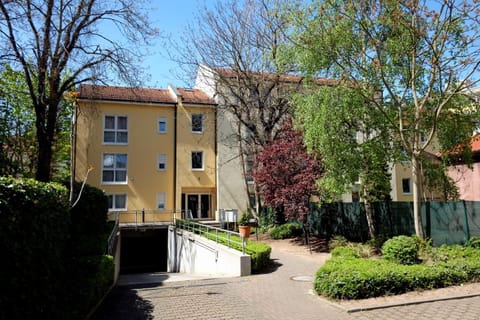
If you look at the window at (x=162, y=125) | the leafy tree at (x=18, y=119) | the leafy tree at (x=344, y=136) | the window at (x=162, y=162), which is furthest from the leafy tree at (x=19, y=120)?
the leafy tree at (x=344, y=136)

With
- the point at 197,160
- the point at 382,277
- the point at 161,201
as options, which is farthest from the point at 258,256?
the point at 197,160

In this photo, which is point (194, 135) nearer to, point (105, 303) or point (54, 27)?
point (54, 27)

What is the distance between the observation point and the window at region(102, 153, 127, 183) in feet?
83.5

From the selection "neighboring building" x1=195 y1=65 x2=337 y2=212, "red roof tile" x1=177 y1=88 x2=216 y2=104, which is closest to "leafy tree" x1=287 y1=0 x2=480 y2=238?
"neighboring building" x1=195 y1=65 x2=337 y2=212

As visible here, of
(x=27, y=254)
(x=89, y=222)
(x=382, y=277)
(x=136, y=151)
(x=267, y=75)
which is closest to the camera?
(x=27, y=254)

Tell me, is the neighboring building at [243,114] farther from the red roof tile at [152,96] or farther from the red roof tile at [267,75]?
Answer: the red roof tile at [152,96]

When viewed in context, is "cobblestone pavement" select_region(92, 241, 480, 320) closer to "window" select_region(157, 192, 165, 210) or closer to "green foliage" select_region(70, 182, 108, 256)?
"green foliage" select_region(70, 182, 108, 256)

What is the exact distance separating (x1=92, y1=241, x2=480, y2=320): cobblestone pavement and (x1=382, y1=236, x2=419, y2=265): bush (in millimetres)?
2659

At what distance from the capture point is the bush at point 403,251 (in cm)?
1041

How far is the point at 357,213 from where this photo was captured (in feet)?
59.1

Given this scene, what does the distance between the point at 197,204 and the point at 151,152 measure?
532 cm

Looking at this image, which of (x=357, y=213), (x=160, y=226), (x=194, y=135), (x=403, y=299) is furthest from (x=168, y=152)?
(x=403, y=299)

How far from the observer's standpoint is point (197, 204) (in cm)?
2756

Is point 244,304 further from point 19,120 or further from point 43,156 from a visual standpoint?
point 19,120
